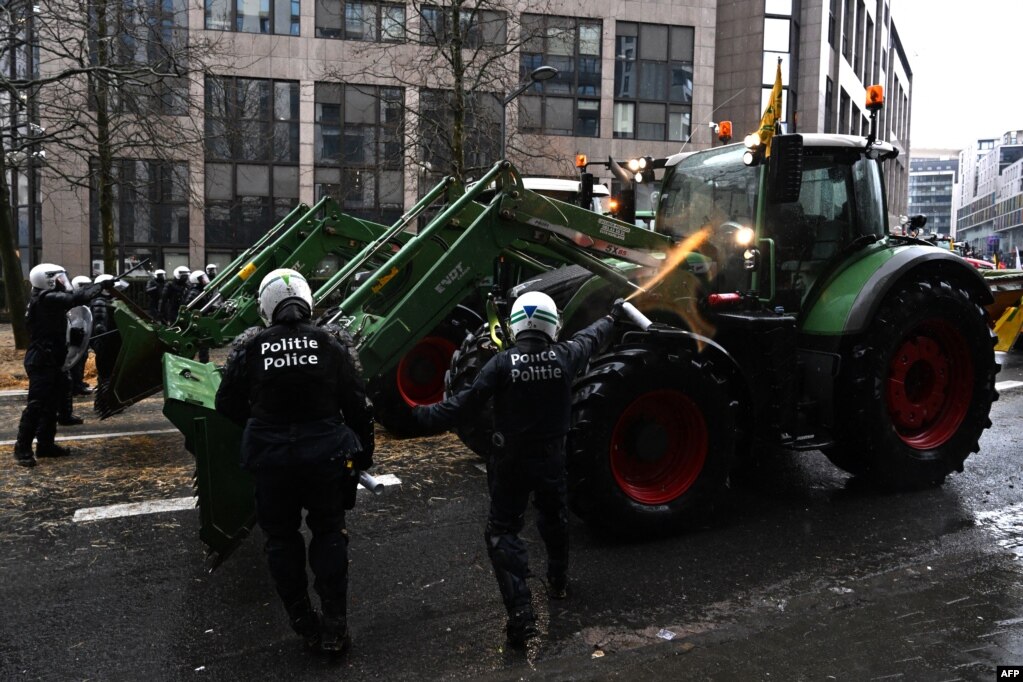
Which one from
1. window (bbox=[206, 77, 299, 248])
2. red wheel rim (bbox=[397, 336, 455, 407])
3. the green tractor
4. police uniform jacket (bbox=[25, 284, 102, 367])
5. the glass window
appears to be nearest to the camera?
the green tractor

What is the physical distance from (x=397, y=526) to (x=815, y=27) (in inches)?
1436

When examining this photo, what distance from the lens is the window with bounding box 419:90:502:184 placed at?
1858 cm

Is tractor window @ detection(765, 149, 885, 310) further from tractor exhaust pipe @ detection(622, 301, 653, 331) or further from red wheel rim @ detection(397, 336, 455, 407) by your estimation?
red wheel rim @ detection(397, 336, 455, 407)

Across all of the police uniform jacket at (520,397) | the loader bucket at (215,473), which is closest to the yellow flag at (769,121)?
the police uniform jacket at (520,397)

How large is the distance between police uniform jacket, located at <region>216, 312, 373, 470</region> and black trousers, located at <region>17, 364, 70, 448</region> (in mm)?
4483

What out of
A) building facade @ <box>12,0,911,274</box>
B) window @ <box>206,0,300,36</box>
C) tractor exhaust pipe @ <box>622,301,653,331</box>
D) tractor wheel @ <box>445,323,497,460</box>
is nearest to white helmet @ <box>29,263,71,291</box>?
tractor wheel @ <box>445,323,497,460</box>

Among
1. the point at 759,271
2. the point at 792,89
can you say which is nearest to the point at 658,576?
the point at 759,271

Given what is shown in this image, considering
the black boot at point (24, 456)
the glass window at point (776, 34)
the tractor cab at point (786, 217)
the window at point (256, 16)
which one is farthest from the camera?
the glass window at point (776, 34)

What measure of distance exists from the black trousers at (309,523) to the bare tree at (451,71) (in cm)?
662

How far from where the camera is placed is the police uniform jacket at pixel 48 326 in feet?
25.1

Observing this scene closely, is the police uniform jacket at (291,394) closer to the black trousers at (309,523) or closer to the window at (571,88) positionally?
the black trousers at (309,523)

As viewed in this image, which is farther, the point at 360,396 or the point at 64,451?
the point at 64,451

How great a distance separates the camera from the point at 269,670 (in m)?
3.77

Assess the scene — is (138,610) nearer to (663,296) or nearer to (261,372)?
(261,372)
